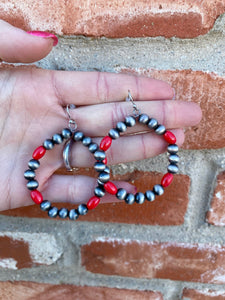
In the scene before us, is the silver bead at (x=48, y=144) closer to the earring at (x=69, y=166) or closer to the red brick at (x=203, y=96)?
the earring at (x=69, y=166)

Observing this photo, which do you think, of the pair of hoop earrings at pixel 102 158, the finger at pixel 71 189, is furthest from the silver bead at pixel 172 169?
the finger at pixel 71 189

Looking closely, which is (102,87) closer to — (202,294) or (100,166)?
(100,166)

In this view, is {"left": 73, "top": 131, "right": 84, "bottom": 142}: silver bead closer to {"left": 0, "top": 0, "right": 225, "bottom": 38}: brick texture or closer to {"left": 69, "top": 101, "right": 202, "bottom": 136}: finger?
{"left": 69, "top": 101, "right": 202, "bottom": 136}: finger

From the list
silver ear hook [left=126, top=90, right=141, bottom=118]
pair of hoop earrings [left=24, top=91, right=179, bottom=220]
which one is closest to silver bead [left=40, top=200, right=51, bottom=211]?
pair of hoop earrings [left=24, top=91, right=179, bottom=220]

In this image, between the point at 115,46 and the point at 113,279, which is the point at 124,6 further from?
the point at 113,279

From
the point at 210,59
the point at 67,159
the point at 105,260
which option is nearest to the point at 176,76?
Answer: the point at 210,59

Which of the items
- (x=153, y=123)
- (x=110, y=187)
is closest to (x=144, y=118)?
(x=153, y=123)
